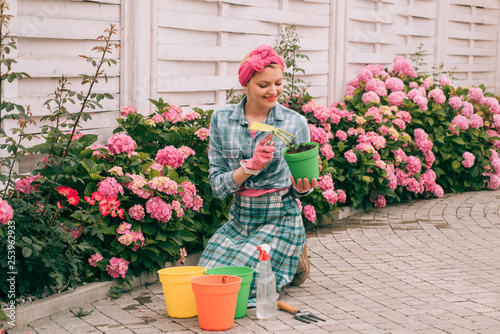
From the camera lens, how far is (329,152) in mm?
6781

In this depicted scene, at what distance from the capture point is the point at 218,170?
14.8 ft

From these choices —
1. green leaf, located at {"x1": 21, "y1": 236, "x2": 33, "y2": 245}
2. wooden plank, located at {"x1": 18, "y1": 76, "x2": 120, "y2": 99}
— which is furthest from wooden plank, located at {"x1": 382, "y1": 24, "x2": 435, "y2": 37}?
green leaf, located at {"x1": 21, "y1": 236, "x2": 33, "y2": 245}

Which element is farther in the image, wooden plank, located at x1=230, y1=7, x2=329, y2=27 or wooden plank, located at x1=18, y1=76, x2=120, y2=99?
wooden plank, located at x1=230, y1=7, x2=329, y2=27

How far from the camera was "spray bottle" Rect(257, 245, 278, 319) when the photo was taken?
4.08 meters

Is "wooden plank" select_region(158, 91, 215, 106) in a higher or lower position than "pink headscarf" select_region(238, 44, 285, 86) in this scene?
lower

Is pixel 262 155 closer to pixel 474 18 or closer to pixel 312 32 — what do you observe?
pixel 312 32

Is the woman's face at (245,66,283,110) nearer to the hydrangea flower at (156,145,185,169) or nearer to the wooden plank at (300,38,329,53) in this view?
the hydrangea flower at (156,145,185,169)

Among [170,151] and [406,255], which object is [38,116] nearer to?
[170,151]

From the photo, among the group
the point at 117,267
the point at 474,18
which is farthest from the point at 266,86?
the point at 474,18

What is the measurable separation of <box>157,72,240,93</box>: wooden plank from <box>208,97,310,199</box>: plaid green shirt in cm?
171

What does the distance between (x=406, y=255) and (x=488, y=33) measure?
7.48 m

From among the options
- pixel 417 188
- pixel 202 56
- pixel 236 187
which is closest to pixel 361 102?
pixel 417 188

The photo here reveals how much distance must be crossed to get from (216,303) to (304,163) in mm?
997

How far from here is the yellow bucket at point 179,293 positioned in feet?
13.2
